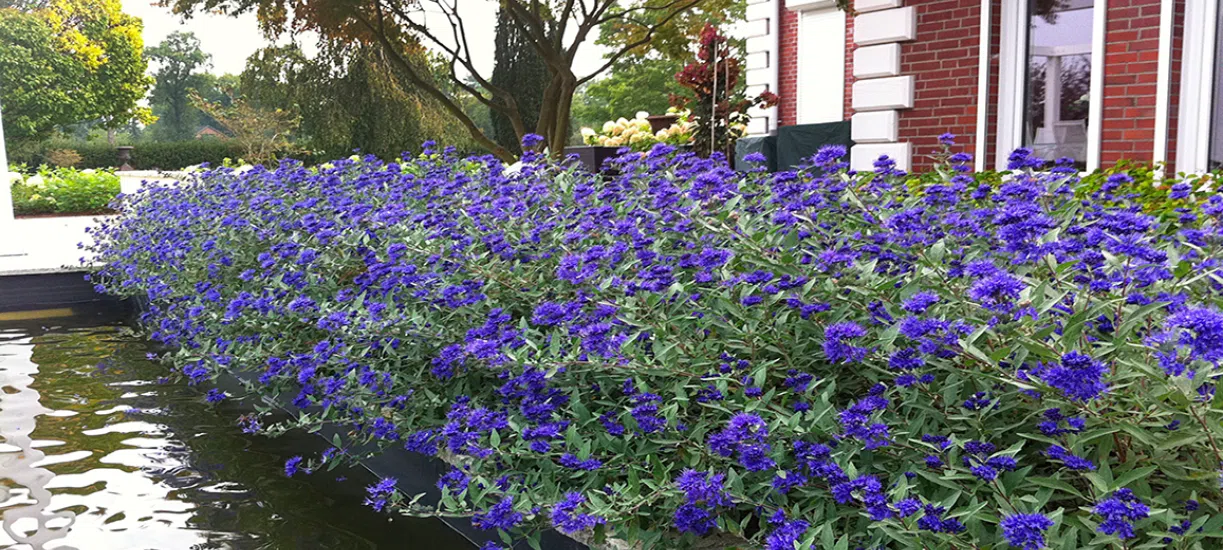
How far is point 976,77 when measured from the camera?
23.5 feet

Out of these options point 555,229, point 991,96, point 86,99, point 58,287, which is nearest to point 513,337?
point 555,229

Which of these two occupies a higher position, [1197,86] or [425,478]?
[1197,86]

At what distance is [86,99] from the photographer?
38594 millimetres

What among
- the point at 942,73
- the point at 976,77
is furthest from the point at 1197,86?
the point at 942,73

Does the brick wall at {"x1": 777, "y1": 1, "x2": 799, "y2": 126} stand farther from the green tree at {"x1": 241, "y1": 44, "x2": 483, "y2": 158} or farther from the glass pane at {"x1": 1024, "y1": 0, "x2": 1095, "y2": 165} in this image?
the green tree at {"x1": 241, "y1": 44, "x2": 483, "y2": 158}

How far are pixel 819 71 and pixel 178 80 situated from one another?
45.8 meters

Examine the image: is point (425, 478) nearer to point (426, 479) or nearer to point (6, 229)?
point (426, 479)

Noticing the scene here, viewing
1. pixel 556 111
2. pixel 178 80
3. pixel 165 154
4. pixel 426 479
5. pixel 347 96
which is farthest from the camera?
pixel 178 80

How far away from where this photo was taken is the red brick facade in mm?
6328

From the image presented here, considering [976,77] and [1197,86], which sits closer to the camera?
[1197,86]

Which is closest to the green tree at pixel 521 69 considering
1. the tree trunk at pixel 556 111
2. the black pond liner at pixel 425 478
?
the tree trunk at pixel 556 111

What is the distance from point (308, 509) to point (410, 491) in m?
0.53

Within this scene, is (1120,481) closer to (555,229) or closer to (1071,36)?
(555,229)

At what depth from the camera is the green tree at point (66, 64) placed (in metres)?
37.2
